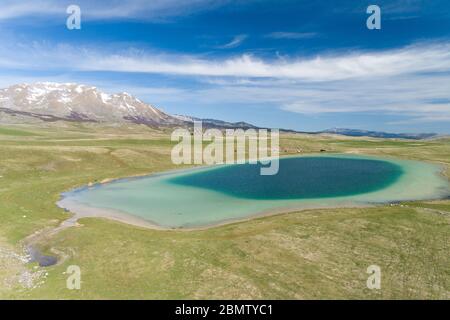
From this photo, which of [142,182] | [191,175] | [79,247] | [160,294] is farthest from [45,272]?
[191,175]

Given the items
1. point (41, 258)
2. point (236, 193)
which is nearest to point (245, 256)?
point (41, 258)

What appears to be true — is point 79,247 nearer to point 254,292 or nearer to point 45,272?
point 45,272

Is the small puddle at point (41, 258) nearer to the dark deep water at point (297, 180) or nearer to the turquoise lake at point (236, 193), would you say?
the turquoise lake at point (236, 193)

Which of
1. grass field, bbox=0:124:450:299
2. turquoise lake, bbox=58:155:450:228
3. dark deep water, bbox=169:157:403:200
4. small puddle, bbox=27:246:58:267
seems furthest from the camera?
dark deep water, bbox=169:157:403:200

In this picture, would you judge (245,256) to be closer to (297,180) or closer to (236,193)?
(236,193)

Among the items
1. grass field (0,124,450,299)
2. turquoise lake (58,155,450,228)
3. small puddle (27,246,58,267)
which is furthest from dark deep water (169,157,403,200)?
small puddle (27,246,58,267)

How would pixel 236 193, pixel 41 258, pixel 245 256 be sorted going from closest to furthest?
pixel 245 256
pixel 41 258
pixel 236 193

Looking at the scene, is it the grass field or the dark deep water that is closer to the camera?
the grass field

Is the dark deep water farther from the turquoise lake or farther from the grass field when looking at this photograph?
the grass field
